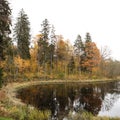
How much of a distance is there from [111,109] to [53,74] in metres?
40.3

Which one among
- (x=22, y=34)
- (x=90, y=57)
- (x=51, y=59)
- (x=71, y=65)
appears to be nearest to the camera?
(x=22, y=34)

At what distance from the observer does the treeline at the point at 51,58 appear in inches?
2375

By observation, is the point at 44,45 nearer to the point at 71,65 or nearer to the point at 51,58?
the point at 51,58

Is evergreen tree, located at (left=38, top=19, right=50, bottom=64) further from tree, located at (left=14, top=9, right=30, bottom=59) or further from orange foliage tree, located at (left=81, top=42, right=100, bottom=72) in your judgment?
orange foliage tree, located at (left=81, top=42, right=100, bottom=72)

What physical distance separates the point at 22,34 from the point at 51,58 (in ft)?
37.5

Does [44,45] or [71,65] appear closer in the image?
[44,45]

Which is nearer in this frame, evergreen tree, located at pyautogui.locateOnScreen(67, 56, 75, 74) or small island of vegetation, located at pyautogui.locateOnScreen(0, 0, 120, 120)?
small island of vegetation, located at pyautogui.locateOnScreen(0, 0, 120, 120)

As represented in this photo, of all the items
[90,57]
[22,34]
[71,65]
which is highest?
[22,34]

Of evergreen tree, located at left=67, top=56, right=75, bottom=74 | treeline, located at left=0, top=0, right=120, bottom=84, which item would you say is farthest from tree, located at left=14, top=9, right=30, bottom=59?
evergreen tree, located at left=67, top=56, right=75, bottom=74

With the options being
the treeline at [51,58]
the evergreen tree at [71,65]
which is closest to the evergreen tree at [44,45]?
the treeline at [51,58]

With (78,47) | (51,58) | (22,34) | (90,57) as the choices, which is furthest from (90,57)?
(22,34)

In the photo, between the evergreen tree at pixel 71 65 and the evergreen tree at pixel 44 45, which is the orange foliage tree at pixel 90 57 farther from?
the evergreen tree at pixel 44 45

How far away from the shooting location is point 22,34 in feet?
210

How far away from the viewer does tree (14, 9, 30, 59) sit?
62625 millimetres
